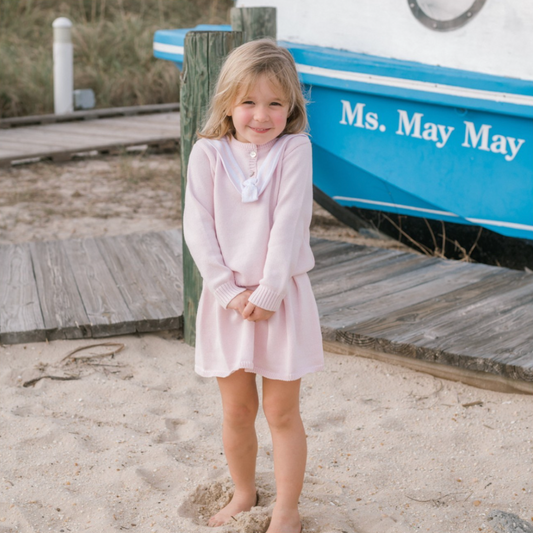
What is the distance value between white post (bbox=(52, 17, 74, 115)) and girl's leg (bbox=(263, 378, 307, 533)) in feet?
24.2

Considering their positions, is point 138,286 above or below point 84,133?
below

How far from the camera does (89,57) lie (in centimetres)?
1045

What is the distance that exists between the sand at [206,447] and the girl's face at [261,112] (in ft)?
3.52

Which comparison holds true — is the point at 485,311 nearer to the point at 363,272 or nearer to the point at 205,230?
the point at 363,272

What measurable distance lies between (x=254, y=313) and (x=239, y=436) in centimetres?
42

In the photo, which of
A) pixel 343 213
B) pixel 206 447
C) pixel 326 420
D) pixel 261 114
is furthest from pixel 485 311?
pixel 261 114

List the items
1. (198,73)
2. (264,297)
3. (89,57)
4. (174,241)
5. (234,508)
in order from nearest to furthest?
(264,297) → (234,508) → (198,73) → (174,241) → (89,57)

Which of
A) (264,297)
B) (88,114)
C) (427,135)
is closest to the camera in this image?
(264,297)

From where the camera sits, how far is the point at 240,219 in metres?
2.06

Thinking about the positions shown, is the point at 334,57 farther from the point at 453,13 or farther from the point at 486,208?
the point at 486,208

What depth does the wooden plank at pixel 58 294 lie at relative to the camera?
363 centimetres

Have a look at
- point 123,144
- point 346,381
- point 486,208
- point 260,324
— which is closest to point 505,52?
point 486,208

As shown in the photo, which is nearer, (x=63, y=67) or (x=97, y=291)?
(x=97, y=291)

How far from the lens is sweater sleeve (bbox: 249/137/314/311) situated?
6.53ft
